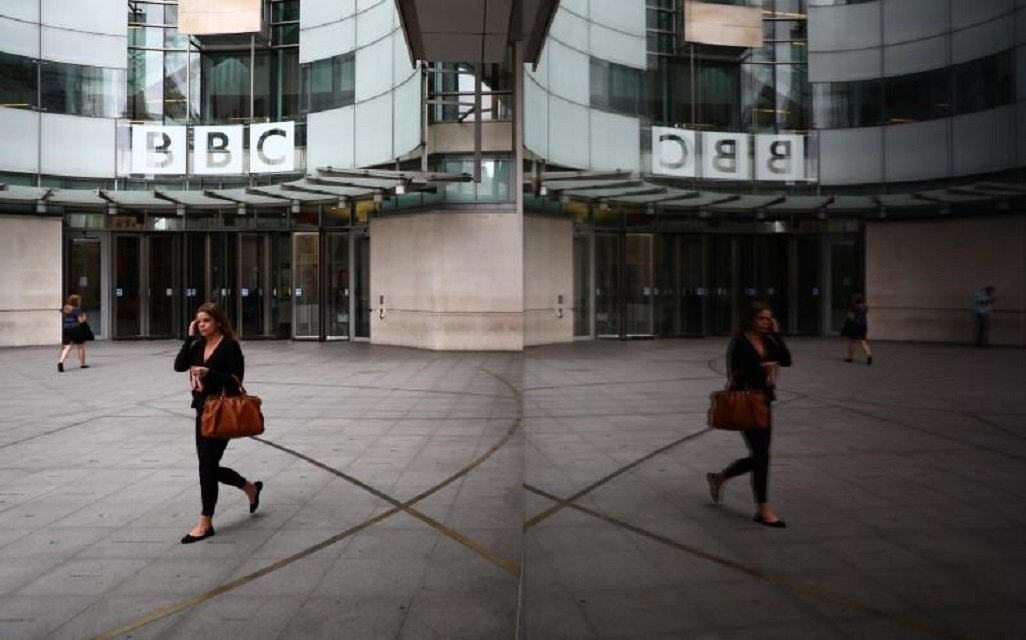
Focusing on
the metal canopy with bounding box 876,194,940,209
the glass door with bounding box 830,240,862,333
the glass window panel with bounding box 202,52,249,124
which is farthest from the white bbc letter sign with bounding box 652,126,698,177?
the metal canopy with bounding box 876,194,940,209

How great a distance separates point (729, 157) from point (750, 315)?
616cm

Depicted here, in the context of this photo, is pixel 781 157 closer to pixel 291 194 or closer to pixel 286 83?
pixel 291 194

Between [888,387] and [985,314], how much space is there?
28.0ft

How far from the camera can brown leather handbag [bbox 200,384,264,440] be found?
5.74 metres

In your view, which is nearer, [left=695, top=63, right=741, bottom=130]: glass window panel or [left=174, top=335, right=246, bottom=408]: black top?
[left=174, top=335, right=246, bottom=408]: black top

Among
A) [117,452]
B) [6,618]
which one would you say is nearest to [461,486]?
[6,618]

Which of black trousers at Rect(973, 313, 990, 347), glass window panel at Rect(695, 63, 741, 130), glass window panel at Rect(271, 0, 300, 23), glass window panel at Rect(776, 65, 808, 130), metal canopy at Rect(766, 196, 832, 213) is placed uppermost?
glass window panel at Rect(271, 0, 300, 23)

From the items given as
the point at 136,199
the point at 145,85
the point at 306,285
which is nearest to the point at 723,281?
the point at 306,285

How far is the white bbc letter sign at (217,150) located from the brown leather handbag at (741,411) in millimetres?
23770

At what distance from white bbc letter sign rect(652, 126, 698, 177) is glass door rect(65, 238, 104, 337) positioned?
18904 millimetres

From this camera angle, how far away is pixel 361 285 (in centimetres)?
2647

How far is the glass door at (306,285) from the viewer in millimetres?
26938

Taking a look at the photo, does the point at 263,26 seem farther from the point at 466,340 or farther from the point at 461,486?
the point at 461,486

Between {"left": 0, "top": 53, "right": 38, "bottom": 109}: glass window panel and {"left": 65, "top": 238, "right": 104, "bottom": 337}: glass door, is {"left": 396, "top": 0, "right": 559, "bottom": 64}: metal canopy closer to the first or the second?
{"left": 0, "top": 53, "right": 38, "bottom": 109}: glass window panel
